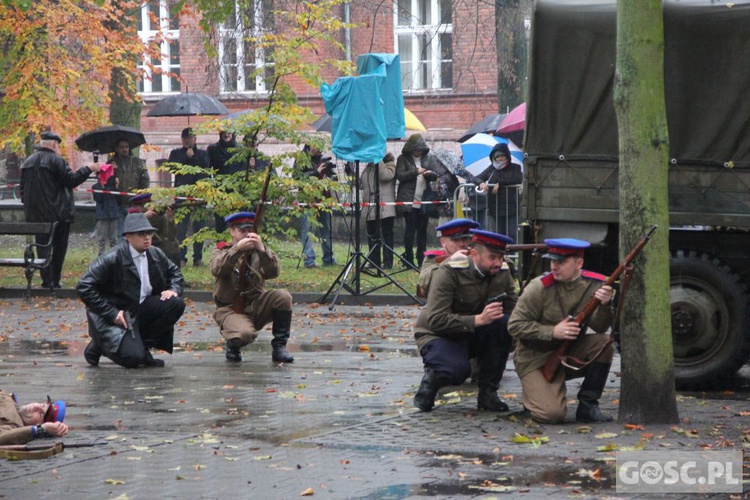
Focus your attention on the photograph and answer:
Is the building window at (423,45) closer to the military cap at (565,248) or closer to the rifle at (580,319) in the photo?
the military cap at (565,248)

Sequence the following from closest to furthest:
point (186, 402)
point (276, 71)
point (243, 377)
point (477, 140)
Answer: point (186, 402) < point (243, 377) < point (276, 71) < point (477, 140)

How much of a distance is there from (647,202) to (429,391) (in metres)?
2.14

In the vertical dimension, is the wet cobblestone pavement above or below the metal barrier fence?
below

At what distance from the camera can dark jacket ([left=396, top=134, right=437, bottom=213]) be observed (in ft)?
72.3

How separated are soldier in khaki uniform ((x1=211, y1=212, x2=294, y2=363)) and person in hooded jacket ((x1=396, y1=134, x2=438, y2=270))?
8.77 m

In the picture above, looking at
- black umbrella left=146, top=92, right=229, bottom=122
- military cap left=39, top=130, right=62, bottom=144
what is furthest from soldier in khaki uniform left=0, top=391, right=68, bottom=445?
black umbrella left=146, top=92, right=229, bottom=122

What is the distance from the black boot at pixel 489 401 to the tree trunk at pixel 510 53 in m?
16.5

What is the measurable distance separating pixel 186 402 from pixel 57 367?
2.74 m

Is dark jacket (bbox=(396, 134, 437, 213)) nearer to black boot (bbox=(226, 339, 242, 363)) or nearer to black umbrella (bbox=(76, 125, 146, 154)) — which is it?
black umbrella (bbox=(76, 125, 146, 154))

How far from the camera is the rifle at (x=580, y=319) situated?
908 cm

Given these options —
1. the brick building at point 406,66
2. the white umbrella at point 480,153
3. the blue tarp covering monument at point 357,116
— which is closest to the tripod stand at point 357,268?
the blue tarp covering monument at point 357,116

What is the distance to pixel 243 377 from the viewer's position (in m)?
12.0

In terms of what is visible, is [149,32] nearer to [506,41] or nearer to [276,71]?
[506,41]

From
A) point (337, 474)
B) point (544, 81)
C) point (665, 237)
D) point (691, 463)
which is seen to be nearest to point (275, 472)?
point (337, 474)
